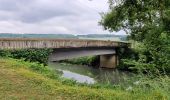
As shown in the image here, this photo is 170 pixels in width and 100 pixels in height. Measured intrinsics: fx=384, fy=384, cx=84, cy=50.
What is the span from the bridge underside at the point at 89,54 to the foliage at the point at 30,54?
2.89 m

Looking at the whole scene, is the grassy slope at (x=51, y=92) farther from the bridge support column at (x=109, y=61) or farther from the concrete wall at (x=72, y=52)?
the bridge support column at (x=109, y=61)

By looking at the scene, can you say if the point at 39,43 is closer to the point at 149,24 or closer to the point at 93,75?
the point at 93,75

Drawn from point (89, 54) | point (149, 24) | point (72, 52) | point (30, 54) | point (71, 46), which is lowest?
point (89, 54)

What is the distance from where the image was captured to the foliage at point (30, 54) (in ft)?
63.7

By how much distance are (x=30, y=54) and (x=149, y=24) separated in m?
14.9

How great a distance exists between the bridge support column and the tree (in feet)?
10.5

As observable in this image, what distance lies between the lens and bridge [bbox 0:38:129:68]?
20406 millimetres

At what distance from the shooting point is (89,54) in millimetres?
32969

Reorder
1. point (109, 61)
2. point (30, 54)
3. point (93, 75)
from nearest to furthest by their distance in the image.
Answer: point (30, 54)
point (93, 75)
point (109, 61)

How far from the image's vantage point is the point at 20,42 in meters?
20.6

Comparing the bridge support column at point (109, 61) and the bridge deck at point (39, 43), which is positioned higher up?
the bridge deck at point (39, 43)

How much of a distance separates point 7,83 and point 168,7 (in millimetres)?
15286

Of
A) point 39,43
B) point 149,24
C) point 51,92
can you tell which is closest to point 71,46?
point 39,43

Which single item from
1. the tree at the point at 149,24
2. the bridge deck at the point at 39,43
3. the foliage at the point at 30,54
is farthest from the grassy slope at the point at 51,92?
the bridge deck at the point at 39,43
